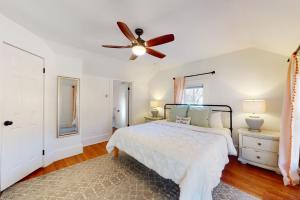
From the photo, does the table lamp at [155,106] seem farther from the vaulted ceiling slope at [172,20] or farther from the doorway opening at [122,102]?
the vaulted ceiling slope at [172,20]

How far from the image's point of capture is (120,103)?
5508 millimetres

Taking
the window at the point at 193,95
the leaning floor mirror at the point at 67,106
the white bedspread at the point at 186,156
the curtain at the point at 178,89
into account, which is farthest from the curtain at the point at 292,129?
the leaning floor mirror at the point at 67,106

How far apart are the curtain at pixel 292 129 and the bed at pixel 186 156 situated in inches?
29.5

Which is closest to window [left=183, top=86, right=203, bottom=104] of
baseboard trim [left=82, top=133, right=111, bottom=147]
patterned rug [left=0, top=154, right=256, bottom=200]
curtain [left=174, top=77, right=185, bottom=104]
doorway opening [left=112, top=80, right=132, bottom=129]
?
curtain [left=174, top=77, right=185, bottom=104]

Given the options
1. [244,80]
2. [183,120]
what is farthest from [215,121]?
[244,80]

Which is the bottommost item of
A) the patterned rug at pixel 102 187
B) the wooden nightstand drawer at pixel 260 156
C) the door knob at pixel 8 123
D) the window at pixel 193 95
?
the patterned rug at pixel 102 187

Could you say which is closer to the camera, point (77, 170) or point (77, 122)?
point (77, 170)

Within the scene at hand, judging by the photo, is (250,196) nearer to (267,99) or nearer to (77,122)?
(267,99)

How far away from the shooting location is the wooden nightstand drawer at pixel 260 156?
2.31 m

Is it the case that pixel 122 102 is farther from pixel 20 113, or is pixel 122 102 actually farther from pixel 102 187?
pixel 102 187

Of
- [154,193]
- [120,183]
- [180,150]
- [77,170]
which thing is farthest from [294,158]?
[77,170]

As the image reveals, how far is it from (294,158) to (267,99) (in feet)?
3.84

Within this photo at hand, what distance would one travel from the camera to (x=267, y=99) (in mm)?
2689

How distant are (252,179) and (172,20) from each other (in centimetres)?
288
